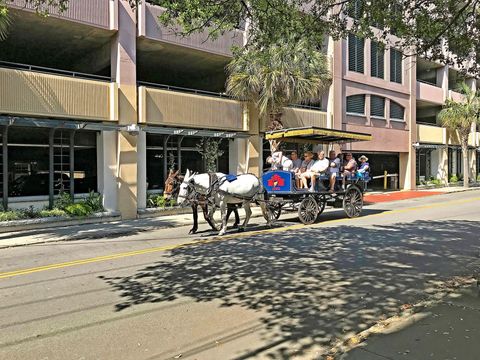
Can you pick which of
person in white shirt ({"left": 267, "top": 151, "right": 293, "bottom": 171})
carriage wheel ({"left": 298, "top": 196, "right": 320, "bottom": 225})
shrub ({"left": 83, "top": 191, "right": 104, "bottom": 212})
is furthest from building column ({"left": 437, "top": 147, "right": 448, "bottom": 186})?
shrub ({"left": 83, "top": 191, "right": 104, "bottom": 212})

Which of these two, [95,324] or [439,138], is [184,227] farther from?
[439,138]

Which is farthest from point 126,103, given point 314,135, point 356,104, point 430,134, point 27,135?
point 430,134

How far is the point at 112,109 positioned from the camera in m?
15.8

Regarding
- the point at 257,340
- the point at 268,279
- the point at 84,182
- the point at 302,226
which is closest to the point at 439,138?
the point at 302,226

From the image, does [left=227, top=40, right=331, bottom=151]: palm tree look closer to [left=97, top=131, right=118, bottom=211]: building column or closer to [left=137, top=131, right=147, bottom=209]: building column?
[left=137, top=131, right=147, bottom=209]: building column

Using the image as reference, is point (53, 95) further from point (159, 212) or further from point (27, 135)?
point (159, 212)

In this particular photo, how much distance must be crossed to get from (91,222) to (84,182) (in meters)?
2.47

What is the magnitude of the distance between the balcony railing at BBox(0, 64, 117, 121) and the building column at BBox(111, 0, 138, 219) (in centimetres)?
51

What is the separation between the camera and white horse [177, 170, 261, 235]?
11.0 m

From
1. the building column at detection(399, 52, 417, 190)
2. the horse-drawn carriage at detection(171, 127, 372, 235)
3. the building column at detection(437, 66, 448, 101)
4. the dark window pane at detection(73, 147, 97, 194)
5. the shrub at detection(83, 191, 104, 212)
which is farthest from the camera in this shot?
the building column at detection(437, 66, 448, 101)

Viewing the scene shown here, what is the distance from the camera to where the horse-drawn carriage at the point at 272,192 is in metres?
11.2

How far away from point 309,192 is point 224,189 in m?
3.31

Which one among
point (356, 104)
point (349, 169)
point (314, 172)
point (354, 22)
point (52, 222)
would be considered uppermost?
point (356, 104)

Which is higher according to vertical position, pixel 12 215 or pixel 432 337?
pixel 12 215
